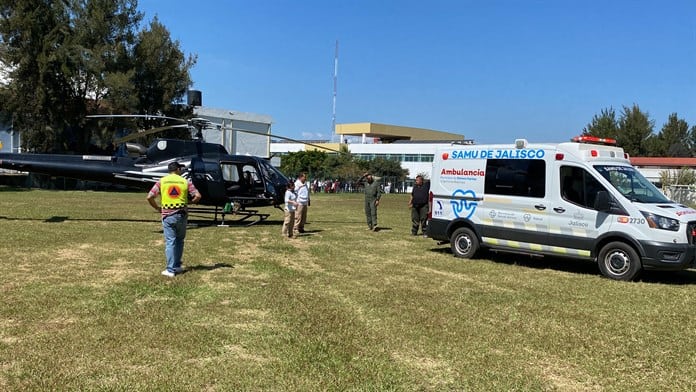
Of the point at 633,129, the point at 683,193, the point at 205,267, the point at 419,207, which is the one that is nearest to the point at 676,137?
the point at 633,129

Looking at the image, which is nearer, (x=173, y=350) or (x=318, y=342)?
(x=173, y=350)

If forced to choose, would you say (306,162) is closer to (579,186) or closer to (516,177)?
(516,177)

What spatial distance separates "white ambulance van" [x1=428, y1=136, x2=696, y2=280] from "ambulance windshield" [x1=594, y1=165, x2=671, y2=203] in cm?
2

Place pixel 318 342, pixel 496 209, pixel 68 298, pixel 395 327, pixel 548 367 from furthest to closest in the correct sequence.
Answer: pixel 496 209, pixel 68 298, pixel 395 327, pixel 318 342, pixel 548 367

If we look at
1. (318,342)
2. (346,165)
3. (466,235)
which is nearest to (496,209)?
(466,235)

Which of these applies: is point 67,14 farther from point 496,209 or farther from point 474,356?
point 474,356

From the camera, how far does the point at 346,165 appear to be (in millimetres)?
69562

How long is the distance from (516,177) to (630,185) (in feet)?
6.33

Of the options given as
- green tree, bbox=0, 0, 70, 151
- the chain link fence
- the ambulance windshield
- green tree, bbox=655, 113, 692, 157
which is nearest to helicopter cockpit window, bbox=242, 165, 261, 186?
the ambulance windshield

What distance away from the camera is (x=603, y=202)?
892 cm

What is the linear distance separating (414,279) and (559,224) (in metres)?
2.99

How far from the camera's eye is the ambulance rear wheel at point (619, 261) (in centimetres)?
871

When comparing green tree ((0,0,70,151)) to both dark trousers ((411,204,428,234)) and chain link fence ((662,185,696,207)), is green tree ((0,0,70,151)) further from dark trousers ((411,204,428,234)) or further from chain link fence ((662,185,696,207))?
chain link fence ((662,185,696,207))

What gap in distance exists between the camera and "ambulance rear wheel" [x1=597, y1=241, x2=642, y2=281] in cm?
871
